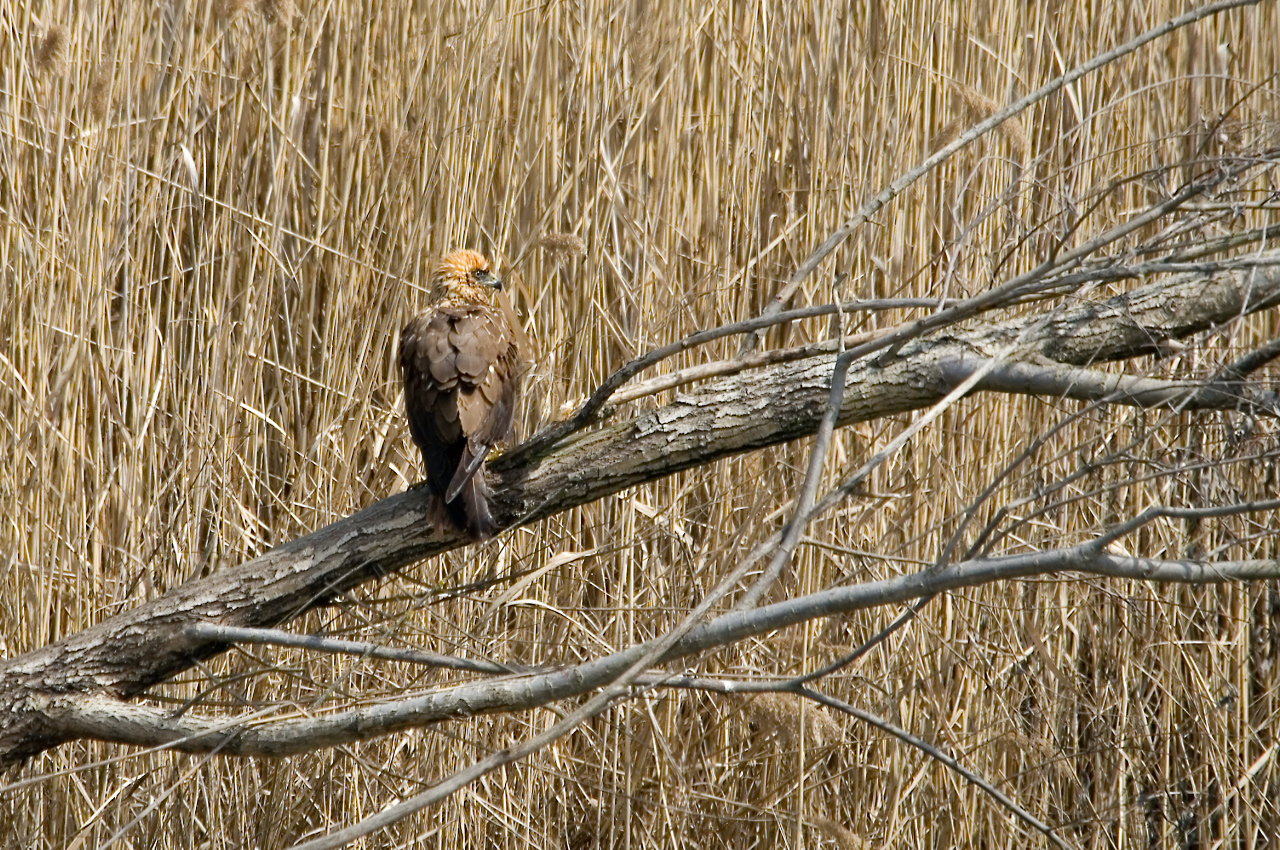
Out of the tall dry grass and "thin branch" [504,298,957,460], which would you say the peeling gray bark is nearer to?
"thin branch" [504,298,957,460]

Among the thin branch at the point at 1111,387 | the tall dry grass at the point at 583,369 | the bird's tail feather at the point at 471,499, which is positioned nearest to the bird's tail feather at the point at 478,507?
the bird's tail feather at the point at 471,499

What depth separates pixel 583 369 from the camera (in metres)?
2.71

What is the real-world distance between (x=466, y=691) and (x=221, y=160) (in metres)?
1.56

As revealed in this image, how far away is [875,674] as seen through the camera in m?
2.69

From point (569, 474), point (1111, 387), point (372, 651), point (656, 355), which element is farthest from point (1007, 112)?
point (372, 651)

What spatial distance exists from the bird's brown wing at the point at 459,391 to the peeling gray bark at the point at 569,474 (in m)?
0.06

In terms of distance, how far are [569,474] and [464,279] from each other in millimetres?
758

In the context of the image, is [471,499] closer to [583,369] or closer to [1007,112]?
[583,369]

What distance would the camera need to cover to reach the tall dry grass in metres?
2.52

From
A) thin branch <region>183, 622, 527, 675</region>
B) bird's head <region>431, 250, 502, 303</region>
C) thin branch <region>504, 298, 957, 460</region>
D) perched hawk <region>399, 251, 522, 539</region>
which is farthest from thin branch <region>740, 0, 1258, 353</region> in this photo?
bird's head <region>431, 250, 502, 303</region>

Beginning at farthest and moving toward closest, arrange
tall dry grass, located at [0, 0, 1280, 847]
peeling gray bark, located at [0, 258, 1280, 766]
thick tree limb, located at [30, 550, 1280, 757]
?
1. tall dry grass, located at [0, 0, 1280, 847]
2. peeling gray bark, located at [0, 258, 1280, 766]
3. thick tree limb, located at [30, 550, 1280, 757]

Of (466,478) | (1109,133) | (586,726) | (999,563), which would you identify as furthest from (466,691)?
(1109,133)

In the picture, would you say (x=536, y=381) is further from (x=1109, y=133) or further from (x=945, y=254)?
(x=1109, y=133)

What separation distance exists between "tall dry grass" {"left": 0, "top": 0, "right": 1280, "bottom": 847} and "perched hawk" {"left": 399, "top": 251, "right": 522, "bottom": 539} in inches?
7.1
